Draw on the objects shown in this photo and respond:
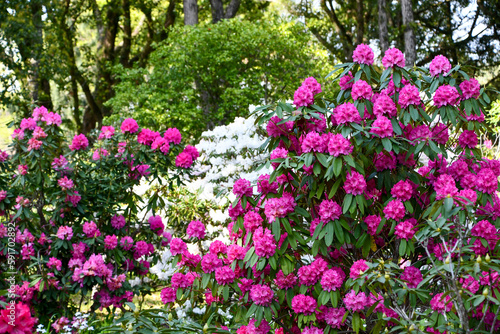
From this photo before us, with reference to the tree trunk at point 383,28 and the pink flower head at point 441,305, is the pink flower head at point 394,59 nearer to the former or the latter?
the pink flower head at point 441,305

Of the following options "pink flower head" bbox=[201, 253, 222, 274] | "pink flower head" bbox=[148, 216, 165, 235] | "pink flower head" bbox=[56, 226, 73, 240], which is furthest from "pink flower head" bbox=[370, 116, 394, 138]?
"pink flower head" bbox=[148, 216, 165, 235]

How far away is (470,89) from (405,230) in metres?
0.82

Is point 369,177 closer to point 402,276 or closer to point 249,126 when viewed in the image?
point 402,276

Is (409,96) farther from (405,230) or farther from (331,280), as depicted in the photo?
(331,280)

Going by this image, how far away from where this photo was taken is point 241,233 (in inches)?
113

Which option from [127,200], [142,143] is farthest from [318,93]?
[127,200]

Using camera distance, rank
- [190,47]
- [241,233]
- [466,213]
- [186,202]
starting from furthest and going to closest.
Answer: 1. [190,47]
2. [186,202]
3. [241,233]
4. [466,213]

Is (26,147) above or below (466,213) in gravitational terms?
above

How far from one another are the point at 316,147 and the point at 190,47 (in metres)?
6.68

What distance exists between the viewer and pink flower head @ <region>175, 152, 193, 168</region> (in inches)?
150

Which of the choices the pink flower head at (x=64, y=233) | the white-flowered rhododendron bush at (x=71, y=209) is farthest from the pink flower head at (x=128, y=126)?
the pink flower head at (x=64, y=233)

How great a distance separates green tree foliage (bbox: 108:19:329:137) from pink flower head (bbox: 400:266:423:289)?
609 cm

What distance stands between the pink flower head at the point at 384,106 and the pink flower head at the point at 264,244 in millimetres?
826

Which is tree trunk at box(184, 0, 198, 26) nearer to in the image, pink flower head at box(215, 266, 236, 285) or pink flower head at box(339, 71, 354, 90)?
pink flower head at box(339, 71, 354, 90)
